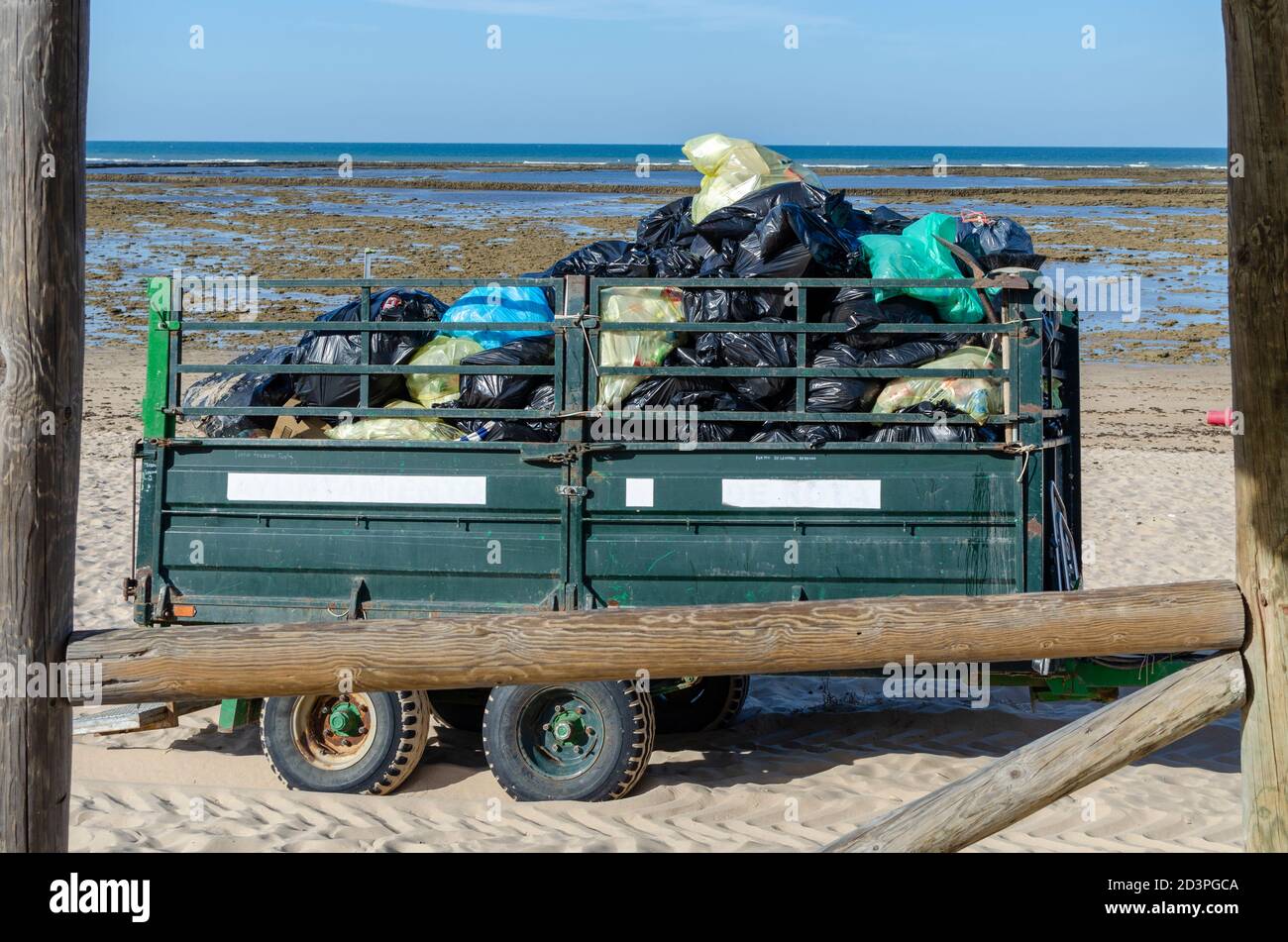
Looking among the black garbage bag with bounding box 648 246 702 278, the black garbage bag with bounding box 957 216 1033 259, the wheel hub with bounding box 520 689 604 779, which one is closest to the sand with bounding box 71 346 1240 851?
the wheel hub with bounding box 520 689 604 779

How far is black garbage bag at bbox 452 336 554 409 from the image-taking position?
228 inches

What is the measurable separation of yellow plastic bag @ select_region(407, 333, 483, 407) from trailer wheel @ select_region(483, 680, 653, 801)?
1.32 meters

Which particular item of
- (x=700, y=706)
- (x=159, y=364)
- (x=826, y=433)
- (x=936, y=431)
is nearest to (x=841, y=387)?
(x=826, y=433)

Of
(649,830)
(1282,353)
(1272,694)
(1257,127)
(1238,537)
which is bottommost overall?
(649,830)

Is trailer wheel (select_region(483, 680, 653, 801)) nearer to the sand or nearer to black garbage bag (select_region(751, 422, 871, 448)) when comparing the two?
the sand

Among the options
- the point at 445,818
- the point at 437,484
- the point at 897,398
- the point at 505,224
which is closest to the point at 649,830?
the point at 445,818

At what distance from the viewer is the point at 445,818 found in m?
5.57

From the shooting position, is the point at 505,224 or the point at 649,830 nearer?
the point at 649,830

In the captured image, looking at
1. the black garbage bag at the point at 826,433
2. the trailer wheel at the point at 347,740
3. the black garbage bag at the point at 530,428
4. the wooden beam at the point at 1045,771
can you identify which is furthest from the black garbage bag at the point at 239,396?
the wooden beam at the point at 1045,771

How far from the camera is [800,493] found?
5562 mm

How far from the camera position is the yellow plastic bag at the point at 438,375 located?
599cm

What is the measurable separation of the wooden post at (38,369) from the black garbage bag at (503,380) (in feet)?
8.57

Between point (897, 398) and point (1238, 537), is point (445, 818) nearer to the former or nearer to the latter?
point (897, 398)
